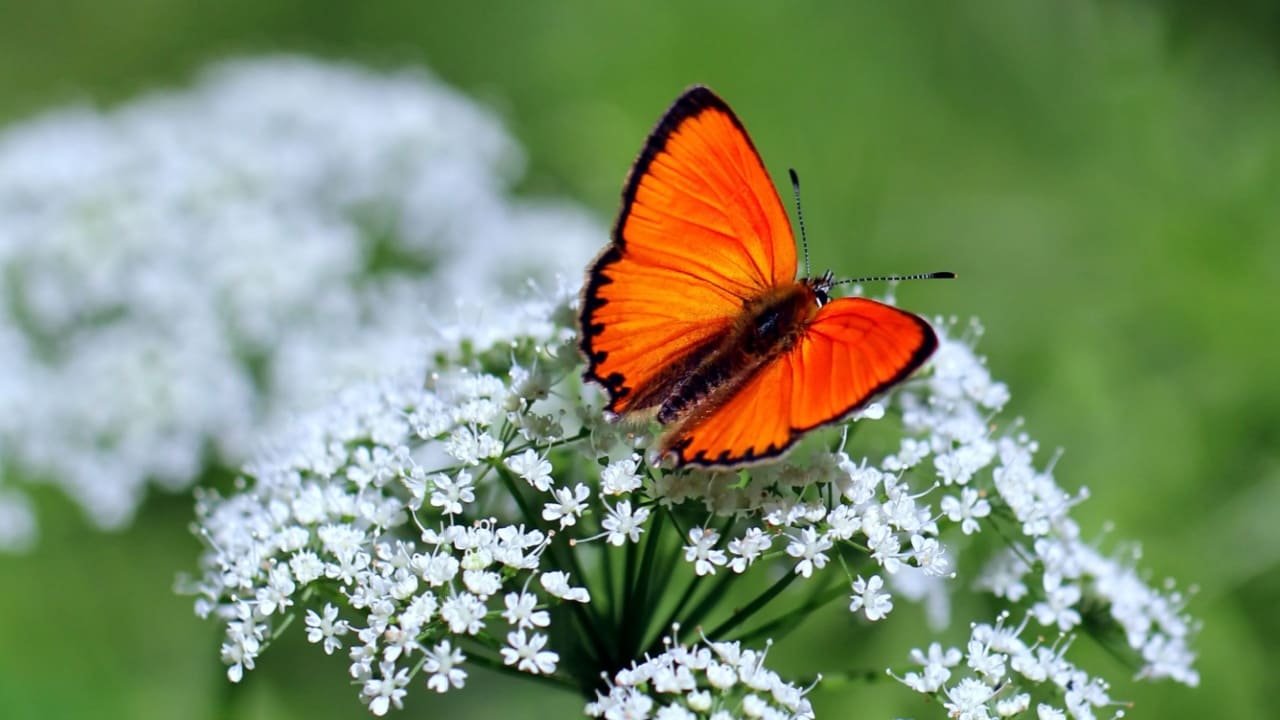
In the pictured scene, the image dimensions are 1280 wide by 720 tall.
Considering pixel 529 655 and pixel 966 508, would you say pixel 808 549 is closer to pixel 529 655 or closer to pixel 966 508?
pixel 966 508

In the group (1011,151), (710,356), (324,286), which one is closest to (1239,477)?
(1011,151)

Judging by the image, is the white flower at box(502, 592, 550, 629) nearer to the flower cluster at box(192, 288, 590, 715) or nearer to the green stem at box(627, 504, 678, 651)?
the flower cluster at box(192, 288, 590, 715)

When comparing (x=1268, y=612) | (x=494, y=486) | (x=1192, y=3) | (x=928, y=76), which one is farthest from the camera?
(x=928, y=76)

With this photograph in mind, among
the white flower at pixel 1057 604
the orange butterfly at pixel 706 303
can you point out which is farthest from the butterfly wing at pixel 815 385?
the white flower at pixel 1057 604

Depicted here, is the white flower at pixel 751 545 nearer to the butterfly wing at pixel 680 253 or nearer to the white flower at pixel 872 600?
the white flower at pixel 872 600

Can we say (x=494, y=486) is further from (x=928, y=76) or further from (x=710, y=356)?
(x=928, y=76)

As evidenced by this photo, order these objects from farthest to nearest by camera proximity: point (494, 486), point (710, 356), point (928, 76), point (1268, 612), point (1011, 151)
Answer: point (928, 76) → point (1011, 151) → point (1268, 612) → point (494, 486) → point (710, 356)
